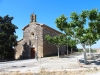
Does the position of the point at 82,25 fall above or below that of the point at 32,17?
below

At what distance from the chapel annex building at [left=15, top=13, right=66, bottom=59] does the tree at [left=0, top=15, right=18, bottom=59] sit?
4273mm

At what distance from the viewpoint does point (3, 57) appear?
32.8m

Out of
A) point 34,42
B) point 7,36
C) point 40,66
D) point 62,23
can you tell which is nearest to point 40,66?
point 40,66

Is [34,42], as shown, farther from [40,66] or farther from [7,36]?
[40,66]

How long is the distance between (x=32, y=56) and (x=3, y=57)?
21.0ft

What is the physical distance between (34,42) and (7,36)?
21.3 feet

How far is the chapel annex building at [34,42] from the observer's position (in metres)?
35.2

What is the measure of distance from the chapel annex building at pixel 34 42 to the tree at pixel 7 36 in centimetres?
427

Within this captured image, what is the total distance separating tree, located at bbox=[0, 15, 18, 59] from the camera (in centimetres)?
3098

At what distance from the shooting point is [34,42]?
119 ft

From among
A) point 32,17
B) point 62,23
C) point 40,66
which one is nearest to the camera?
point 40,66

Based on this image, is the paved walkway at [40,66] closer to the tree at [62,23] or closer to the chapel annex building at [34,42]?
the tree at [62,23]

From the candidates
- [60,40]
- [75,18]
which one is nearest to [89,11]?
[75,18]

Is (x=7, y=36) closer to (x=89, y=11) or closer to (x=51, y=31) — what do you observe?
(x=51, y=31)
